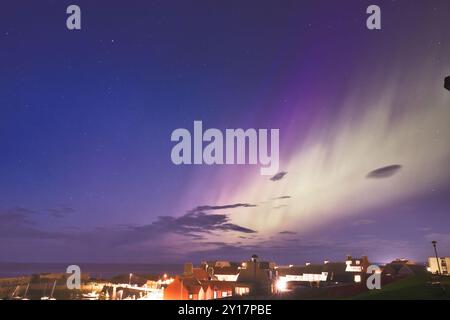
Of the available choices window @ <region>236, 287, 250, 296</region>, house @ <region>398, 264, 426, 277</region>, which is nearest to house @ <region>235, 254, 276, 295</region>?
window @ <region>236, 287, 250, 296</region>

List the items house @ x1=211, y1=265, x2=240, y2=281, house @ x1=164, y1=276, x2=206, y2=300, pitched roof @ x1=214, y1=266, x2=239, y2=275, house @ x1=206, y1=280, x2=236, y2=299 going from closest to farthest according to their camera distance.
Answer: house @ x1=164, y1=276, x2=206, y2=300, house @ x1=206, y1=280, x2=236, y2=299, house @ x1=211, y1=265, x2=240, y2=281, pitched roof @ x1=214, y1=266, x2=239, y2=275

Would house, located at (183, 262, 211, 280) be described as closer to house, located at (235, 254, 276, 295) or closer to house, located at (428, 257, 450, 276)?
house, located at (235, 254, 276, 295)

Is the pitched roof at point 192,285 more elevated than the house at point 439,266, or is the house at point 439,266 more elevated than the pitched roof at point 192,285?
the house at point 439,266

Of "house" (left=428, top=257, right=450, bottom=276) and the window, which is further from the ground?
"house" (left=428, top=257, right=450, bottom=276)

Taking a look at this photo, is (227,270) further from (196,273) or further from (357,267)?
(357,267)

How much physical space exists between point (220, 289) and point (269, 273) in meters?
2.82

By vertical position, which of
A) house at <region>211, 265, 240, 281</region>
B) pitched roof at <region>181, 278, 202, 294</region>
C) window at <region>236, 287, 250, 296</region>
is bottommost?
window at <region>236, 287, 250, 296</region>

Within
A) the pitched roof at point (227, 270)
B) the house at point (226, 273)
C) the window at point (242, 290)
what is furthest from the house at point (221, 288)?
the pitched roof at point (227, 270)

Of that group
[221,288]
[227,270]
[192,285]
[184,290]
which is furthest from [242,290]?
[227,270]

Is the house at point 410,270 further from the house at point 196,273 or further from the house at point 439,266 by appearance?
the house at point 196,273

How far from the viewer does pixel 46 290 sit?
16844 mm

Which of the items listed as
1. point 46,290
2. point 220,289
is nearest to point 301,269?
point 220,289

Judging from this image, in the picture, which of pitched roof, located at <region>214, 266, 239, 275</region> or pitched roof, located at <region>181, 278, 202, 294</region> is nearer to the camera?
pitched roof, located at <region>181, 278, 202, 294</region>
